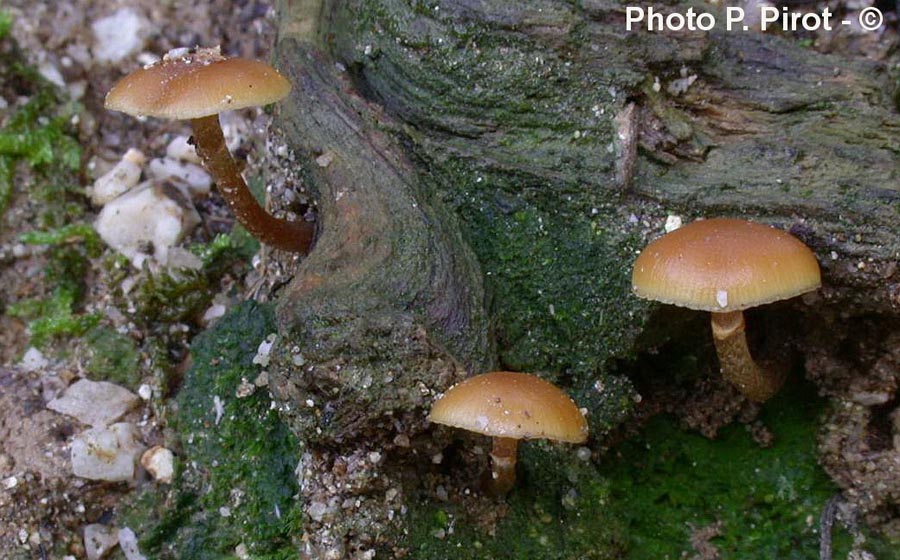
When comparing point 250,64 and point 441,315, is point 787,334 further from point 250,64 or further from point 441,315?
point 250,64

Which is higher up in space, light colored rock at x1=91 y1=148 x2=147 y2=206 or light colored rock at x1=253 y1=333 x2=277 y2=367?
light colored rock at x1=91 y1=148 x2=147 y2=206

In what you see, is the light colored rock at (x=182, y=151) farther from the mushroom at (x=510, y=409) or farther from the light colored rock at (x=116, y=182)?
the mushroom at (x=510, y=409)

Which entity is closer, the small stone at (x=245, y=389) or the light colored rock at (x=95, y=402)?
the small stone at (x=245, y=389)

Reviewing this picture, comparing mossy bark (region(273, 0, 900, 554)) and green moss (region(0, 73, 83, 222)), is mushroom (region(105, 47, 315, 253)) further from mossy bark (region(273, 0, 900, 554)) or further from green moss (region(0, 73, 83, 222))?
green moss (region(0, 73, 83, 222))

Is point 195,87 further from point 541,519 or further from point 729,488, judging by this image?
point 729,488

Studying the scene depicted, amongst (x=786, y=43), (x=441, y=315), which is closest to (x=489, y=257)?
(x=441, y=315)

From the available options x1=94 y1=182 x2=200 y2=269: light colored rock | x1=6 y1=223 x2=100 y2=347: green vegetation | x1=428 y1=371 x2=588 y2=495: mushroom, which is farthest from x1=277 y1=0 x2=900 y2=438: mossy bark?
x1=6 y1=223 x2=100 y2=347: green vegetation

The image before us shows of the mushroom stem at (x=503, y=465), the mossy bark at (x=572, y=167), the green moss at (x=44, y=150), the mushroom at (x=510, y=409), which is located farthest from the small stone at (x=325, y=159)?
the green moss at (x=44, y=150)
